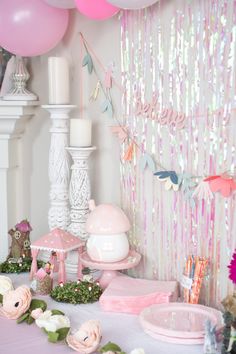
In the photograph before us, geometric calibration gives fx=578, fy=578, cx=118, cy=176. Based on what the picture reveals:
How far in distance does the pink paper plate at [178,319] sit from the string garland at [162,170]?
0.25 metres

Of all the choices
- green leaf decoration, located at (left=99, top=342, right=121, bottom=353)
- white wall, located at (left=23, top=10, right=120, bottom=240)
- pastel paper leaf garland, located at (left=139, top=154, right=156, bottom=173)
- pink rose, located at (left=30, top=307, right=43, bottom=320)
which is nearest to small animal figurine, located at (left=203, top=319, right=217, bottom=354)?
green leaf decoration, located at (left=99, top=342, right=121, bottom=353)

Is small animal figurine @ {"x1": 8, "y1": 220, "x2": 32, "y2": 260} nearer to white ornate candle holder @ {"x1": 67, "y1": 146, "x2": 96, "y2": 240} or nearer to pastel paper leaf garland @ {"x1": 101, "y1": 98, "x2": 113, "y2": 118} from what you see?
white ornate candle holder @ {"x1": 67, "y1": 146, "x2": 96, "y2": 240}

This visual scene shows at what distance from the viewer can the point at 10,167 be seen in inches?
72.7

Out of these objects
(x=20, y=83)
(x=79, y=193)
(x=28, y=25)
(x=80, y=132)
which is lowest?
(x=79, y=193)

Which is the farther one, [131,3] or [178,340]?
[131,3]

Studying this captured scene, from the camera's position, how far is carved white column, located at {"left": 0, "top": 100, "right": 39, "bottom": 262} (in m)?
1.78

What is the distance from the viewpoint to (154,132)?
4.86 ft

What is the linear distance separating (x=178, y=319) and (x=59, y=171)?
611mm

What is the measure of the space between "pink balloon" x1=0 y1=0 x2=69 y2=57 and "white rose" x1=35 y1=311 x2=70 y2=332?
2.41ft

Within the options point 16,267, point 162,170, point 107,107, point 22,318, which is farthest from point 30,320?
point 107,107

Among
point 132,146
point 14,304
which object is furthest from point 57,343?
point 132,146

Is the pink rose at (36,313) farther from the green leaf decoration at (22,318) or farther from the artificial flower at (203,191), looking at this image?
the artificial flower at (203,191)

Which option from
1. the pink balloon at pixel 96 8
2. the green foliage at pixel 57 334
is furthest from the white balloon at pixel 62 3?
the green foliage at pixel 57 334

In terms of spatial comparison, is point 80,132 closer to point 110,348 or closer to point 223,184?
point 223,184
